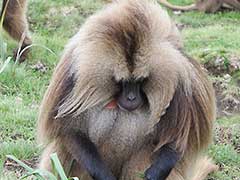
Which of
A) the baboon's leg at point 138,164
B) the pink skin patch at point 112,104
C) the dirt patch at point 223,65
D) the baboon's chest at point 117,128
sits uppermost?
the pink skin patch at point 112,104

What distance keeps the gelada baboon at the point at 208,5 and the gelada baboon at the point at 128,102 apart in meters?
5.49

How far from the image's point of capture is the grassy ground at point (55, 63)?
537 centimetres

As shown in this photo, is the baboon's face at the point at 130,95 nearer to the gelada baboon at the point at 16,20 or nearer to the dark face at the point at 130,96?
the dark face at the point at 130,96

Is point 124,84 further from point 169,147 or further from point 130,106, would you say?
point 169,147

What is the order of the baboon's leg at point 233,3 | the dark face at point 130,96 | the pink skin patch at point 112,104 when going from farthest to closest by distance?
the baboon's leg at point 233,3 < the pink skin patch at point 112,104 < the dark face at point 130,96

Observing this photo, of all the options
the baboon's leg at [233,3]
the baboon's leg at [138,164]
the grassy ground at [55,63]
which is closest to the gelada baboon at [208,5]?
the baboon's leg at [233,3]

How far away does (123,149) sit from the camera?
438 centimetres

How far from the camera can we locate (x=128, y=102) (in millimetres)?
4086

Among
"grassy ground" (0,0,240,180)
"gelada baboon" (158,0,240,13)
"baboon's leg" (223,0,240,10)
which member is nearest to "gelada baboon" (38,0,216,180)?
"grassy ground" (0,0,240,180)

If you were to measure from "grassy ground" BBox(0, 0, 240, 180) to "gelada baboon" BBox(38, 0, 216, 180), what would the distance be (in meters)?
0.50

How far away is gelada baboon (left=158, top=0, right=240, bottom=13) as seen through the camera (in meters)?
9.93

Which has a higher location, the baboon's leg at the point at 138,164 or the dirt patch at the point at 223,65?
the baboon's leg at the point at 138,164

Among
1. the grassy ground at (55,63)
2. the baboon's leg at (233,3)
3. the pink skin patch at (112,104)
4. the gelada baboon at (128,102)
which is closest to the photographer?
the gelada baboon at (128,102)

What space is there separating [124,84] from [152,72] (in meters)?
0.17
